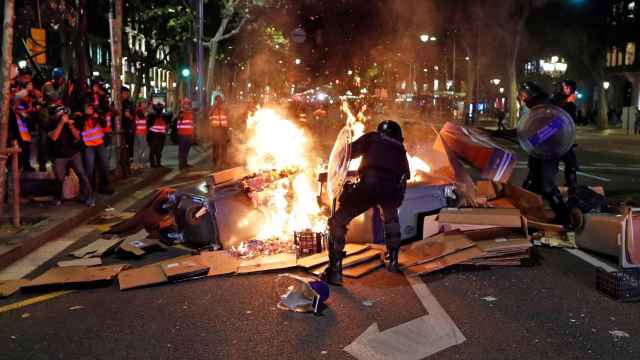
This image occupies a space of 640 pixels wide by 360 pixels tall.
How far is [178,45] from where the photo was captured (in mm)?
35062

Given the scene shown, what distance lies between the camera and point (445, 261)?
6.60 metres

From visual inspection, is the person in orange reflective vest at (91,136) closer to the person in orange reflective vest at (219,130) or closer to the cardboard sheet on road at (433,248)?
the person in orange reflective vest at (219,130)

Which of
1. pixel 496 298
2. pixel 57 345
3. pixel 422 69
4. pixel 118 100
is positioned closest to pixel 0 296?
pixel 57 345

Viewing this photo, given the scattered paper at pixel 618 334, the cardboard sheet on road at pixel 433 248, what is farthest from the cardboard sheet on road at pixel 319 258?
the scattered paper at pixel 618 334

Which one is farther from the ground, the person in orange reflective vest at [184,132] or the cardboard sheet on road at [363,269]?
the person in orange reflective vest at [184,132]

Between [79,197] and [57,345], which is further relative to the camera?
[79,197]

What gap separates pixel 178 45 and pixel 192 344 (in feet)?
106

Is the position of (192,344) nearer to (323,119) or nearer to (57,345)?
(57,345)

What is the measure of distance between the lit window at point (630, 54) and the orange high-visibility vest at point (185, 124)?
39.7 metres

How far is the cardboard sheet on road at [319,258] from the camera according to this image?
21.6 ft

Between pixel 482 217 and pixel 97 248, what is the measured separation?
4.44m

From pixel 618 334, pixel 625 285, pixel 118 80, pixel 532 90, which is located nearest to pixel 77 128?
pixel 118 80

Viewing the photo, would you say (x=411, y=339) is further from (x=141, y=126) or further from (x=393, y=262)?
(x=141, y=126)

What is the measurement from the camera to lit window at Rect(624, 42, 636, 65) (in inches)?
1850
